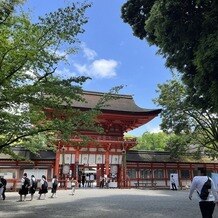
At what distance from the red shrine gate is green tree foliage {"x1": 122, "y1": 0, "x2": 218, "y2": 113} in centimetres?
1564

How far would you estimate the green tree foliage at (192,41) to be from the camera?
37.3 ft

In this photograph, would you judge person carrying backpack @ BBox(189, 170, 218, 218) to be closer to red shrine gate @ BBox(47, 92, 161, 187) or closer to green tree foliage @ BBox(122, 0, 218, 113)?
green tree foliage @ BBox(122, 0, 218, 113)

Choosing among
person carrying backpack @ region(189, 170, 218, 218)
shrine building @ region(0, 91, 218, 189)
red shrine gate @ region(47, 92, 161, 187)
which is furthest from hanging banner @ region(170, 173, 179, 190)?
person carrying backpack @ region(189, 170, 218, 218)

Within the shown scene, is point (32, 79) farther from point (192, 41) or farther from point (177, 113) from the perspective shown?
point (177, 113)

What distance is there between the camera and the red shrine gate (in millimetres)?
29734

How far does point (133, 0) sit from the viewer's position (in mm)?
16859

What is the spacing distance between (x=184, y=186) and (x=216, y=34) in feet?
82.6

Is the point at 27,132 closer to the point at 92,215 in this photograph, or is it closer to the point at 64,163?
the point at 92,215

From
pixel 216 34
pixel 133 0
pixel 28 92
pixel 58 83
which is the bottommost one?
pixel 28 92

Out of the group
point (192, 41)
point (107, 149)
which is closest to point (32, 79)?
point (192, 41)

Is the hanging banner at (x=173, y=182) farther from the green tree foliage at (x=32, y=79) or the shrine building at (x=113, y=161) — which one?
the green tree foliage at (x=32, y=79)

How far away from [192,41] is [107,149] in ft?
64.5

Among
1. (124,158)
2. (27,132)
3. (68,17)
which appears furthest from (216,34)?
(124,158)

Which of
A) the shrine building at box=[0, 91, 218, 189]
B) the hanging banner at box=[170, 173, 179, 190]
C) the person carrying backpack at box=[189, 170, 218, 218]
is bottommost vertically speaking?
the person carrying backpack at box=[189, 170, 218, 218]
